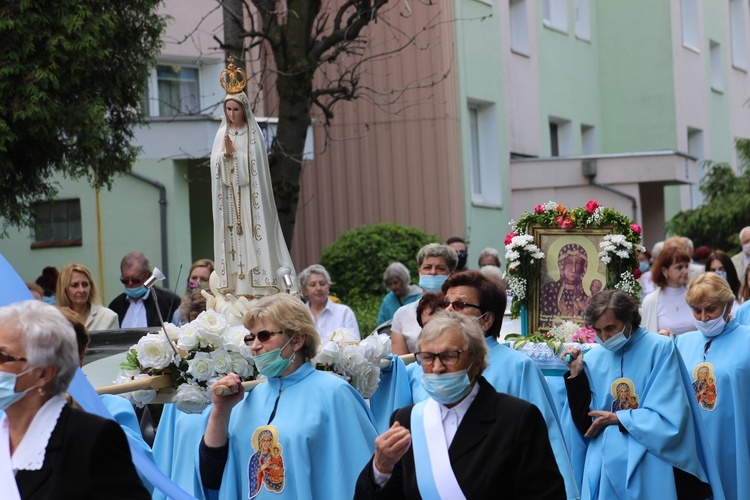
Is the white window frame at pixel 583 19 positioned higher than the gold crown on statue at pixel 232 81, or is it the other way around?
the white window frame at pixel 583 19

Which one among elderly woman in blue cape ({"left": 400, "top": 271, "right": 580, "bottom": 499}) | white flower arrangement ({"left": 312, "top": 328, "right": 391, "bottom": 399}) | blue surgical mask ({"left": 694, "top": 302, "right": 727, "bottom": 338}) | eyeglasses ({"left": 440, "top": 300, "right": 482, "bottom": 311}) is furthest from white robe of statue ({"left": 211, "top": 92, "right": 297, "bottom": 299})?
blue surgical mask ({"left": 694, "top": 302, "right": 727, "bottom": 338})

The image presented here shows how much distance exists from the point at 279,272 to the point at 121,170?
7.15 m

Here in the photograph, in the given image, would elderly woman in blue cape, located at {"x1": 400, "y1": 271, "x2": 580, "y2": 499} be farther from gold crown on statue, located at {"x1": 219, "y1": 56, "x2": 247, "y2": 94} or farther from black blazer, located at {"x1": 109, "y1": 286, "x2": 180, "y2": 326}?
black blazer, located at {"x1": 109, "y1": 286, "x2": 180, "y2": 326}

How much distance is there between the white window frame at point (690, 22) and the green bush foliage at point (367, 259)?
14505 mm

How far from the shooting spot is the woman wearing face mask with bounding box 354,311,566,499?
486 centimetres

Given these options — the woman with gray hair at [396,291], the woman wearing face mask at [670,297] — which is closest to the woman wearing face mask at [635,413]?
the woman wearing face mask at [670,297]

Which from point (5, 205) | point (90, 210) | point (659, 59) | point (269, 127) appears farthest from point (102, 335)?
point (659, 59)

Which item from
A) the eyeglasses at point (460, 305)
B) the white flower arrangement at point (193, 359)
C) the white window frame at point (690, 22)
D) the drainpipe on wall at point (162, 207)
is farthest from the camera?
the white window frame at point (690, 22)

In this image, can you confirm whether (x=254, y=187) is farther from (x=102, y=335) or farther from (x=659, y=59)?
(x=659, y=59)

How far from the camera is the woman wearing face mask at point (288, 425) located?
615 cm

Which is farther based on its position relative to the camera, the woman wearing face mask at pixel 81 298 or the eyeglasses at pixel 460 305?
the woman wearing face mask at pixel 81 298

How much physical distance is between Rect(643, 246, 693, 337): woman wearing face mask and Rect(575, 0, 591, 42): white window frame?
57.0ft

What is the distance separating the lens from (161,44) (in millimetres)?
14547

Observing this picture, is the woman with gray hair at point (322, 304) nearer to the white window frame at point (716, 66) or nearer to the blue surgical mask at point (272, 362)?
the blue surgical mask at point (272, 362)
